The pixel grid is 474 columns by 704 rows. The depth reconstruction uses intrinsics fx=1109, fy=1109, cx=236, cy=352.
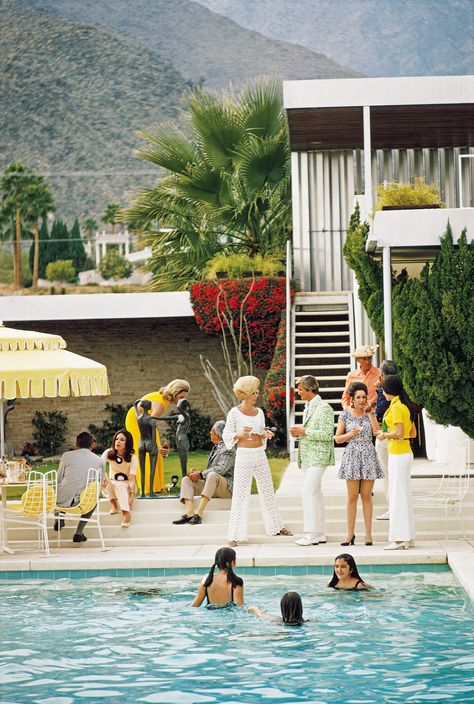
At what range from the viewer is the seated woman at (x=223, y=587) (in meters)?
8.73

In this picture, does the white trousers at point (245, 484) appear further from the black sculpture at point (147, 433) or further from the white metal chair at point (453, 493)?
the black sculpture at point (147, 433)

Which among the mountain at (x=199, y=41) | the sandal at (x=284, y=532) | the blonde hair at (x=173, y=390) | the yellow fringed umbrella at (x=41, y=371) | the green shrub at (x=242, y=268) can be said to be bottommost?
the sandal at (x=284, y=532)

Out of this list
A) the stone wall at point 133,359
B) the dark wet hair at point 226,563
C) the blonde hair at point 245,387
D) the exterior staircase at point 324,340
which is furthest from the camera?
the stone wall at point 133,359

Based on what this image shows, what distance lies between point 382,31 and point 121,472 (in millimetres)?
114834

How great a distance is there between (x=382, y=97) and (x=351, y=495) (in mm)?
7727

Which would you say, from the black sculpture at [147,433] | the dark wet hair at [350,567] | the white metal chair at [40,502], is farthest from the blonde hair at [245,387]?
the dark wet hair at [350,567]

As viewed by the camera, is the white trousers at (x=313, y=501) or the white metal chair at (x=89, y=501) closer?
the white trousers at (x=313, y=501)

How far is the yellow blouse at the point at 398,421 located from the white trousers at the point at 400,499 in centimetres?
6

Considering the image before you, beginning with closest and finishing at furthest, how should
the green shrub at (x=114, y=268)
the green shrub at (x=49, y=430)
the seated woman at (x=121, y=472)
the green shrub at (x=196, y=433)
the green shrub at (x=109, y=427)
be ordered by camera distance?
1. the seated woman at (x=121, y=472)
2. the green shrub at (x=196, y=433)
3. the green shrub at (x=109, y=427)
4. the green shrub at (x=49, y=430)
5. the green shrub at (x=114, y=268)

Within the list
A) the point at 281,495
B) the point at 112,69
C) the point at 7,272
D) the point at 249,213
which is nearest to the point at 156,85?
the point at 112,69

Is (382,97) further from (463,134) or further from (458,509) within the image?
(458,509)

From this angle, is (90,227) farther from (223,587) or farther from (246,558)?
(223,587)

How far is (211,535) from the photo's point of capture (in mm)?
11852

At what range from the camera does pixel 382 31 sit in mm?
119938
